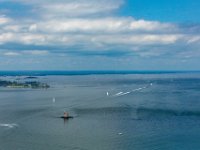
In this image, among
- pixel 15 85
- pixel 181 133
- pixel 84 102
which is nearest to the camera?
pixel 181 133

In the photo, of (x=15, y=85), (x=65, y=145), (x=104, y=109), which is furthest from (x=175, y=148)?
(x=15, y=85)

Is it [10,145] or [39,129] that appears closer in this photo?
[10,145]

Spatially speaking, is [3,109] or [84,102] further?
[84,102]

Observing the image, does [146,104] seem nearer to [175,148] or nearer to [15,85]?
[175,148]

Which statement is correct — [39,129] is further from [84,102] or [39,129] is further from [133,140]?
[84,102]

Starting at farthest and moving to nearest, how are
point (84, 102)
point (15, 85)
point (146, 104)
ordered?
point (15, 85) < point (84, 102) < point (146, 104)

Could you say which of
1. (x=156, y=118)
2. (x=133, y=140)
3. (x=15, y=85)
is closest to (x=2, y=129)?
(x=133, y=140)

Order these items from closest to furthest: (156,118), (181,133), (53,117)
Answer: (181,133)
(156,118)
(53,117)

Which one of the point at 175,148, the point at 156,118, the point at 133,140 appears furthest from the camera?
the point at 156,118
